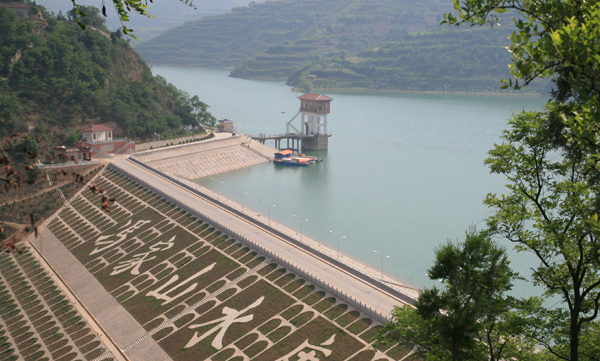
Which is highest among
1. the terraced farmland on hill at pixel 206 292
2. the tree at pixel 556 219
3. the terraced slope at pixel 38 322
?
the tree at pixel 556 219

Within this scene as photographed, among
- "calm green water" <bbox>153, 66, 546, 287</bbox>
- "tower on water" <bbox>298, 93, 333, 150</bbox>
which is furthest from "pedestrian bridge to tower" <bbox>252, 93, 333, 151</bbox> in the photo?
"calm green water" <bbox>153, 66, 546, 287</bbox>

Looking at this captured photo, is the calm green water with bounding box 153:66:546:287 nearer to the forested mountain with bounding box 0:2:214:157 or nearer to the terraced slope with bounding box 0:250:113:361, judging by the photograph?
the forested mountain with bounding box 0:2:214:157

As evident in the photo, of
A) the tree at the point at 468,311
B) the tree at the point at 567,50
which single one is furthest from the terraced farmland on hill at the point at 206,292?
the tree at the point at 567,50

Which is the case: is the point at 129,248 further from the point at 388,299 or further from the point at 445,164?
the point at 445,164

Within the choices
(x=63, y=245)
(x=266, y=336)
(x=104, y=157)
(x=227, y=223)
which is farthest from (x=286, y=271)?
(x=104, y=157)

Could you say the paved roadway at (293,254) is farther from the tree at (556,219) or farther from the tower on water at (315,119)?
the tower on water at (315,119)
